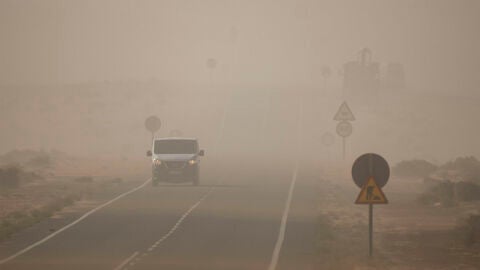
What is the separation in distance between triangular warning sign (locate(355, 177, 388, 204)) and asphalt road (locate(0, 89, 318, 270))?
6.74 ft

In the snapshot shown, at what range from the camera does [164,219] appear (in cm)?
4034

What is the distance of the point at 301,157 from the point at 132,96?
59062 mm

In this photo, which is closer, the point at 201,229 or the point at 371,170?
the point at 371,170

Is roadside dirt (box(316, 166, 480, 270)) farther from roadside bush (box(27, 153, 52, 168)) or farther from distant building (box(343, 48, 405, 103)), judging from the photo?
distant building (box(343, 48, 405, 103))

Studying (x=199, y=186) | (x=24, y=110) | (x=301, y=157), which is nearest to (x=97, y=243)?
(x=199, y=186)

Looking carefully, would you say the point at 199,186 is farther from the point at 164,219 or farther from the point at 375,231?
the point at 375,231

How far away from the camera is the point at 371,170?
2895 cm

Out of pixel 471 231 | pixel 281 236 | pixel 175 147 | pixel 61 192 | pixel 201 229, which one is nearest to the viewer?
pixel 471 231

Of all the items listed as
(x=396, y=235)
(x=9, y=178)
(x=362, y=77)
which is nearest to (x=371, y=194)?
(x=396, y=235)

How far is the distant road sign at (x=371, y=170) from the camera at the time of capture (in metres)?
28.9

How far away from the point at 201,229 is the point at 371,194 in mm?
9643

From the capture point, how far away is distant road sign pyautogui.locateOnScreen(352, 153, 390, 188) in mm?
28891

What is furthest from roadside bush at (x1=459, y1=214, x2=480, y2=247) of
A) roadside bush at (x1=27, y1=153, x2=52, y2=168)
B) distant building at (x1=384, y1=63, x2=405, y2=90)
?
distant building at (x1=384, y1=63, x2=405, y2=90)

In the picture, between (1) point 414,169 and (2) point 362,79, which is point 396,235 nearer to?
(1) point 414,169
